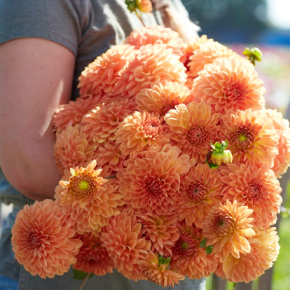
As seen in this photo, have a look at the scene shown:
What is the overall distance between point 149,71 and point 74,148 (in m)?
0.20

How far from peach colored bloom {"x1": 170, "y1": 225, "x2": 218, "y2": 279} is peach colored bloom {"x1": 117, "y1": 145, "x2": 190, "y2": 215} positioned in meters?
0.06

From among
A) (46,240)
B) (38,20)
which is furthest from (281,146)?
(38,20)

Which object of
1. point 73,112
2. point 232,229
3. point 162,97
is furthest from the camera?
point 73,112

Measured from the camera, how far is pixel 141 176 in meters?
0.79

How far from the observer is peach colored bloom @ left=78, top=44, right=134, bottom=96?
936mm

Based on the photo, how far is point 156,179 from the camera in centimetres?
78

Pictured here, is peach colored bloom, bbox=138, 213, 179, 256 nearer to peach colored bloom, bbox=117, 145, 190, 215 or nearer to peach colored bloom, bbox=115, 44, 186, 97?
peach colored bloom, bbox=117, 145, 190, 215

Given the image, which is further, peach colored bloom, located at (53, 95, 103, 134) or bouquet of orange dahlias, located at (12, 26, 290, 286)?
peach colored bloom, located at (53, 95, 103, 134)

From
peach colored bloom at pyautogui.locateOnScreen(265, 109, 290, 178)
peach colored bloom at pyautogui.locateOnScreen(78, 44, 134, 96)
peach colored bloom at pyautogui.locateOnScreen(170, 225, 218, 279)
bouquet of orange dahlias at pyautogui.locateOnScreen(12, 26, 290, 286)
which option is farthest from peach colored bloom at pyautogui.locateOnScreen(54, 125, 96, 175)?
peach colored bloom at pyautogui.locateOnScreen(265, 109, 290, 178)

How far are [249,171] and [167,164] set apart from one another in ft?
0.46

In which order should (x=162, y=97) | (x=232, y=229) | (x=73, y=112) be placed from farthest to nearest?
(x=73, y=112) < (x=162, y=97) < (x=232, y=229)

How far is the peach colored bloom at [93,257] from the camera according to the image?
0.86 metres

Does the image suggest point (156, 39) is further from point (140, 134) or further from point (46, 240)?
point (46, 240)

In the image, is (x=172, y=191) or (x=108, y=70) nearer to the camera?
(x=172, y=191)
